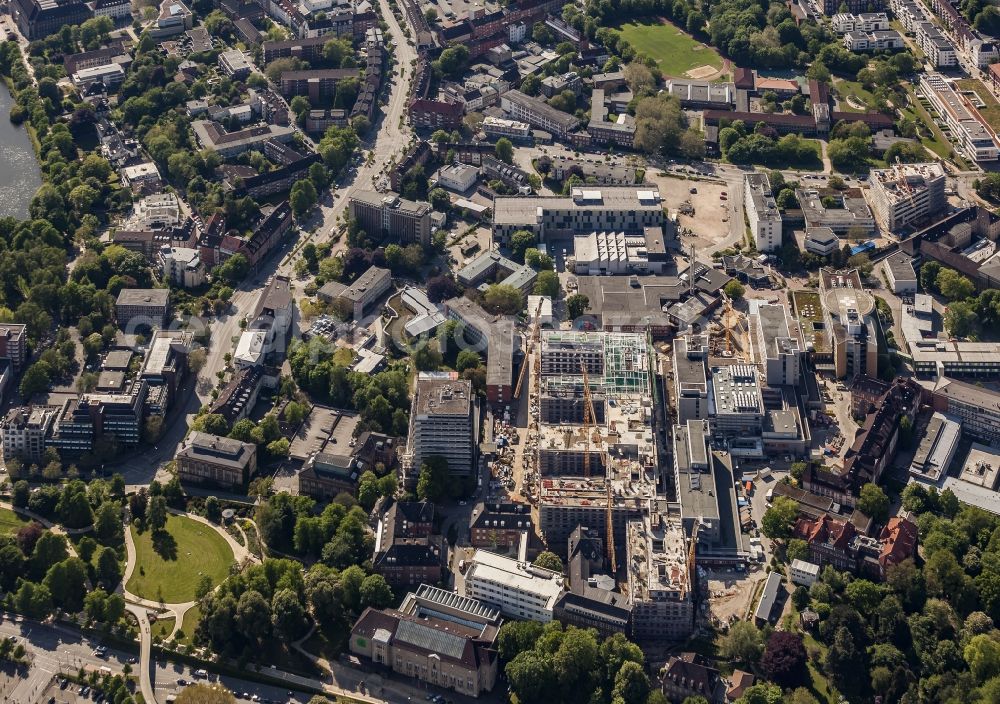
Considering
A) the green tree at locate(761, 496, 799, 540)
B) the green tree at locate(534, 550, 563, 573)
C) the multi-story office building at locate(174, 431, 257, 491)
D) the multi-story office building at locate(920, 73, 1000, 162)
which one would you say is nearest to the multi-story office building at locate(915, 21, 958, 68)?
the multi-story office building at locate(920, 73, 1000, 162)

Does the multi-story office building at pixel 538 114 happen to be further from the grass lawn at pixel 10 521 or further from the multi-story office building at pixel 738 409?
the grass lawn at pixel 10 521

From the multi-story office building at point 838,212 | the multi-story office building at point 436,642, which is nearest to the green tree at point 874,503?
the multi-story office building at point 436,642

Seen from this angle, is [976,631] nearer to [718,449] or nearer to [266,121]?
[718,449]

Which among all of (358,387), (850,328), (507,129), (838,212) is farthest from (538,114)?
(358,387)

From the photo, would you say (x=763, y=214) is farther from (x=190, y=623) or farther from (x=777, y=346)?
(x=190, y=623)

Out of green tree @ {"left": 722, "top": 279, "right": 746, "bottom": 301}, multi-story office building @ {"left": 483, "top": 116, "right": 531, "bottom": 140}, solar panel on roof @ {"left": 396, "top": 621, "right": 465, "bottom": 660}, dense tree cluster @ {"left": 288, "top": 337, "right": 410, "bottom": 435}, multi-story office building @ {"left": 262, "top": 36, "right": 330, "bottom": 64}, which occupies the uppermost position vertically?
solar panel on roof @ {"left": 396, "top": 621, "right": 465, "bottom": 660}

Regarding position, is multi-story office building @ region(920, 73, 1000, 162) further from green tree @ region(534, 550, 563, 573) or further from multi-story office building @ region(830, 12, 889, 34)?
green tree @ region(534, 550, 563, 573)

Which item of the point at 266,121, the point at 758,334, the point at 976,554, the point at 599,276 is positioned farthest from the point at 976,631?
the point at 266,121
